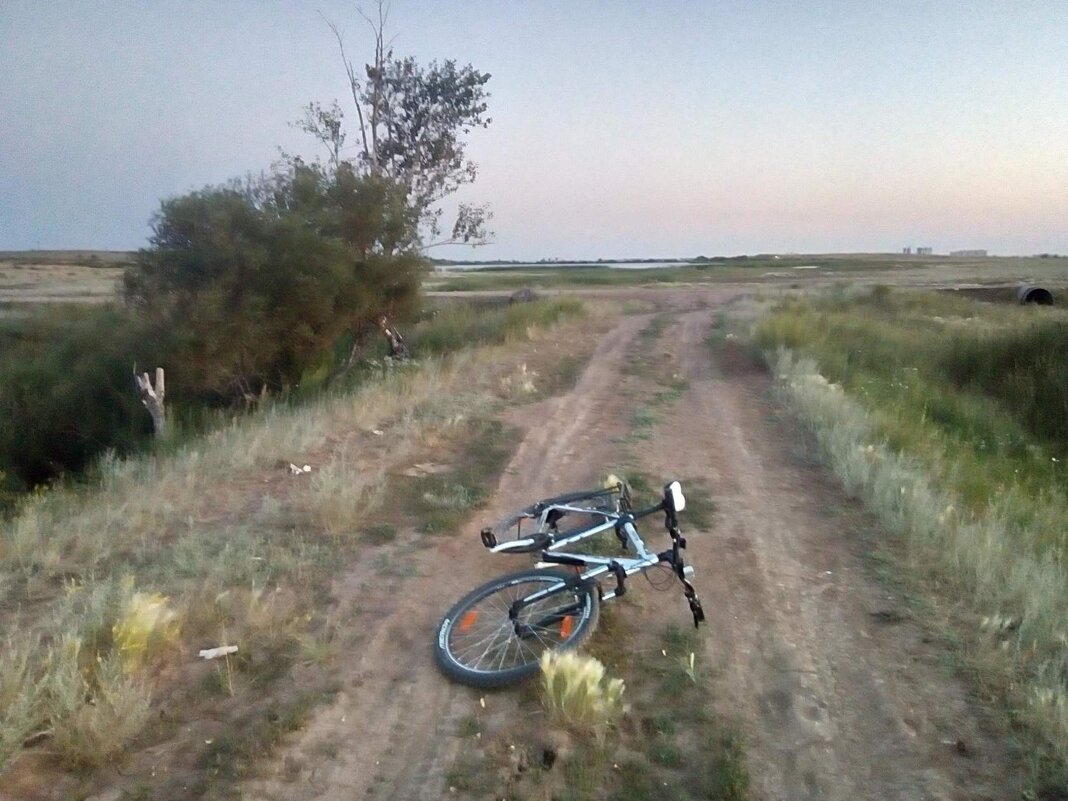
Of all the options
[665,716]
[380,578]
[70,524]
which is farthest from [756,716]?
[70,524]

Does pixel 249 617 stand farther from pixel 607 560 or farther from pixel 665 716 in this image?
pixel 665 716

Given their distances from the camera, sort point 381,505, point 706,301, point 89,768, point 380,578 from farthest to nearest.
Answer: point 706,301 < point 381,505 < point 380,578 < point 89,768

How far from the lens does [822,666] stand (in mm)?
4957

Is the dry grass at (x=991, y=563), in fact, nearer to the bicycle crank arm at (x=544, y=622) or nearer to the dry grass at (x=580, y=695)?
the dry grass at (x=580, y=695)

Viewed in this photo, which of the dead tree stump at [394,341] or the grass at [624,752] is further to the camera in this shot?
the dead tree stump at [394,341]

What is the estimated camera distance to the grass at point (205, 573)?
4.23m

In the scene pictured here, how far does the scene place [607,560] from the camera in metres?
5.20

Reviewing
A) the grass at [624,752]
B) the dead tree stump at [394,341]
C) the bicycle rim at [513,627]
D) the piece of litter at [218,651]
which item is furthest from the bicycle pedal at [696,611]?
the dead tree stump at [394,341]

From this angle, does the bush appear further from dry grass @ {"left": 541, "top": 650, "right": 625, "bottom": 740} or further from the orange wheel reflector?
dry grass @ {"left": 541, "top": 650, "right": 625, "bottom": 740}

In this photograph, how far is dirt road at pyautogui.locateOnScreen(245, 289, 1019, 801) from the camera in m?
4.01

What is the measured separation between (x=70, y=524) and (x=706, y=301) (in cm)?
2912

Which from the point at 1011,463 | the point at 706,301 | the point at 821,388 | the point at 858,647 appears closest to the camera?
the point at 858,647

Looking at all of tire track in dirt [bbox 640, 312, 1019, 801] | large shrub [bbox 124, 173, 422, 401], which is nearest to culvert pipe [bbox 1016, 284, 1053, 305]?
large shrub [bbox 124, 173, 422, 401]

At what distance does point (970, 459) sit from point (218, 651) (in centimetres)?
888
